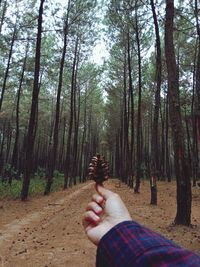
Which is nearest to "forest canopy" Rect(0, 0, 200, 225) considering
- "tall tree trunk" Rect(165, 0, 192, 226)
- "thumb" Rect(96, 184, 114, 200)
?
"tall tree trunk" Rect(165, 0, 192, 226)

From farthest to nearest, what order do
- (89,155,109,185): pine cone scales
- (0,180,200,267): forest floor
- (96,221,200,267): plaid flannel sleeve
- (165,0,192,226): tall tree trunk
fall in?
(165,0,192,226): tall tree trunk, (0,180,200,267): forest floor, (89,155,109,185): pine cone scales, (96,221,200,267): plaid flannel sleeve

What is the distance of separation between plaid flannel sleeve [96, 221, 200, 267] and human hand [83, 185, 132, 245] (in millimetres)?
52

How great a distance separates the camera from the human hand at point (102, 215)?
0.95 m

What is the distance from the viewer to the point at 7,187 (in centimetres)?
2212

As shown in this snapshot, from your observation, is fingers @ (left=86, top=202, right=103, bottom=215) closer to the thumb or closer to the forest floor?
the thumb

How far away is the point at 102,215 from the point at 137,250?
0.71ft

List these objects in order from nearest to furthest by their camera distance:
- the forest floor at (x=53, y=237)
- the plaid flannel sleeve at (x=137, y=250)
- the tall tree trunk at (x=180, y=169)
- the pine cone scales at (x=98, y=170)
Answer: the plaid flannel sleeve at (x=137, y=250) < the pine cone scales at (x=98, y=170) < the forest floor at (x=53, y=237) < the tall tree trunk at (x=180, y=169)

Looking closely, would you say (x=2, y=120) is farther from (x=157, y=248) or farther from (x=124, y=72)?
(x=157, y=248)

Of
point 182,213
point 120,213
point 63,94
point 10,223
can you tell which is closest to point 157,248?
point 120,213

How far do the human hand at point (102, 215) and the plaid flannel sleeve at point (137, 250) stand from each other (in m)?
0.05

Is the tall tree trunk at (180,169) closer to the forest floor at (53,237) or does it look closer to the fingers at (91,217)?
the forest floor at (53,237)

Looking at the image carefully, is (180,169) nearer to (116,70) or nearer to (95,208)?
(95,208)

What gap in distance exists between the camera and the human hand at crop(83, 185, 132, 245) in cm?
95

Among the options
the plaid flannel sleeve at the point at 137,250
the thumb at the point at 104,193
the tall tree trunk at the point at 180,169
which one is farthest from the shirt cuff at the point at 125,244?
the tall tree trunk at the point at 180,169
